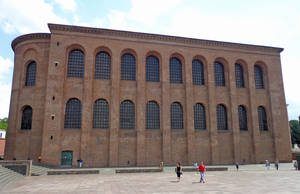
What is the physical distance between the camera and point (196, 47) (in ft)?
95.2

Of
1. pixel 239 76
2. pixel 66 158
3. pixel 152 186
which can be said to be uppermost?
pixel 239 76

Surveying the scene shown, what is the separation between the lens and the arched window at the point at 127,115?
83.1 feet

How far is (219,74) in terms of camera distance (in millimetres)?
29969

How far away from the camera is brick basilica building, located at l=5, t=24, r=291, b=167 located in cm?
2391

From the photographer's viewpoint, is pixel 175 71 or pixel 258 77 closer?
pixel 175 71

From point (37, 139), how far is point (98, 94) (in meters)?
8.05

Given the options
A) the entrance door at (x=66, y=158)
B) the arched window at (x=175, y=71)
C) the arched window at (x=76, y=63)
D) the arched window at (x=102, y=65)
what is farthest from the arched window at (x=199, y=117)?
the entrance door at (x=66, y=158)

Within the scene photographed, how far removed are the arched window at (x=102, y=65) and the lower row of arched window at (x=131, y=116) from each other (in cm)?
304

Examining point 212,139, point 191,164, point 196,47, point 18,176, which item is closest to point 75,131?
point 18,176

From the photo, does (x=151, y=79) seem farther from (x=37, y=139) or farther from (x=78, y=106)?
(x=37, y=139)

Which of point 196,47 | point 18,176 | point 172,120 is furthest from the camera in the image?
point 196,47

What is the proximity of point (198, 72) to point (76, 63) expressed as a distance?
15538 millimetres

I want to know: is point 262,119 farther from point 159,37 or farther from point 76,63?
point 76,63

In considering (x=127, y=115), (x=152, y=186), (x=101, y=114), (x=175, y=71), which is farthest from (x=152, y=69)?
(x=152, y=186)
